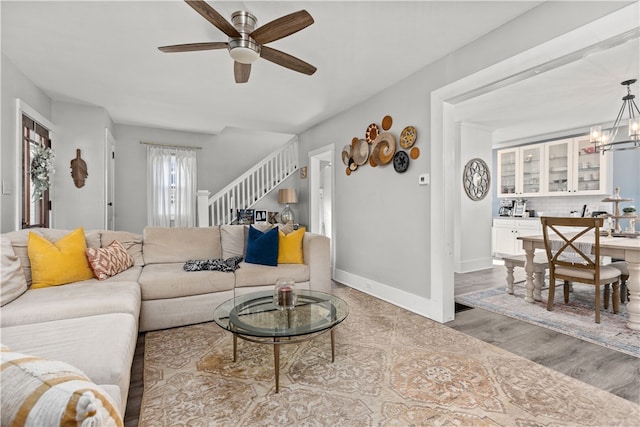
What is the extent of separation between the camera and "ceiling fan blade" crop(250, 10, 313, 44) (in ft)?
6.34

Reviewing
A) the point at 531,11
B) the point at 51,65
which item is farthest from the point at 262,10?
the point at 51,65

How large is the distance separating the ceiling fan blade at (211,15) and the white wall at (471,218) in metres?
4.23

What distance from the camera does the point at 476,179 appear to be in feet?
18.4

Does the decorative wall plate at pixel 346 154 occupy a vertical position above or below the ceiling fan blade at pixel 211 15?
below

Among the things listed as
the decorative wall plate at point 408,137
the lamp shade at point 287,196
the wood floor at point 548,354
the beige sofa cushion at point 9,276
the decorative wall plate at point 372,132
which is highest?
the decorative wall plate at point 372,132

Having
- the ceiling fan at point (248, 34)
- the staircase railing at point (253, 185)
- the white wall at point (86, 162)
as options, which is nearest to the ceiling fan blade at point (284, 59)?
the ceiling fan at point (248, 34)

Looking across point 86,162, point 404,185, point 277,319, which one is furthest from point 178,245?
point 404,185

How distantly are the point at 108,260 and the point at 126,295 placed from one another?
77 centimetres

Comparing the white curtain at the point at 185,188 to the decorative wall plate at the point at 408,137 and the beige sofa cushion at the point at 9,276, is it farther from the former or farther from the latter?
the decorative wall plate at the point at 408,137

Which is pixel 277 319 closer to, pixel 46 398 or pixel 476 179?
pixel 46 398

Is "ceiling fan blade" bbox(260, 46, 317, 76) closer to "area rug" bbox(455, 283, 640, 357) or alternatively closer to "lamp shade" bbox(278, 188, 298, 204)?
"area rug" bbox(455, 283, 640, 357)

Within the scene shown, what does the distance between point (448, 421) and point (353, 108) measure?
3.78 meters

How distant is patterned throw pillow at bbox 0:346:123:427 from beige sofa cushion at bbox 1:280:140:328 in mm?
1686

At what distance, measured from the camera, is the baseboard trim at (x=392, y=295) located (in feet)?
10.5
